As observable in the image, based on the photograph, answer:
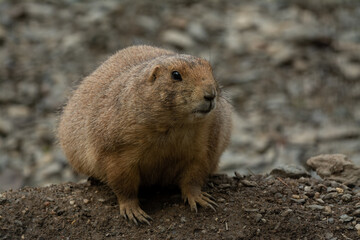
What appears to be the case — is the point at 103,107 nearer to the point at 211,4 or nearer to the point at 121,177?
the point at 121,177

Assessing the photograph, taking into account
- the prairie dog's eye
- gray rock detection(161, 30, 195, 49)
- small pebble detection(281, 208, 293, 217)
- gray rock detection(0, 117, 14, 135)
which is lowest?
gray rock detection(0, 117, 14, 135)

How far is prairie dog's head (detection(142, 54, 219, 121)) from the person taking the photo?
5383mm

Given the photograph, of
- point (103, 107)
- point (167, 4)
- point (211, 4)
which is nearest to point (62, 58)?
point (167, 4)

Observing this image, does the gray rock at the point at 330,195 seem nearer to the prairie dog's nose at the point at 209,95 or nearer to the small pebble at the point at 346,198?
the small pebble at the point at 346,198

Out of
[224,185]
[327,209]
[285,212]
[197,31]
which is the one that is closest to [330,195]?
[327,209]

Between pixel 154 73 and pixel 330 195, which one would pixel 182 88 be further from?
pixel 330 195

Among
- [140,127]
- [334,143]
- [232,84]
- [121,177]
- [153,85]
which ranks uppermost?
[153,85]

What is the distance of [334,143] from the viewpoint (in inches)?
494

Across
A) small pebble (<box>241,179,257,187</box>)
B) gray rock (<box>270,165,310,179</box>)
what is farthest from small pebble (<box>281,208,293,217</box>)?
gray rock (<box>270,165,310,179</box>)

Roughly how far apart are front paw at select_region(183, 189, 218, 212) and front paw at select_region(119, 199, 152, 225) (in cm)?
48

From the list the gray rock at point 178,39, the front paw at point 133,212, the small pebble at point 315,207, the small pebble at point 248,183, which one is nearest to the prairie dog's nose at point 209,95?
the front paw at point 133,212

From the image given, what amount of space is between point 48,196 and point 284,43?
10065 millimetres

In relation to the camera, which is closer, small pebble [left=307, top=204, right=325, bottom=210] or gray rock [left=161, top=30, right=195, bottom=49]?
small pebble [left=307, top=204, right=325, bottom=210]

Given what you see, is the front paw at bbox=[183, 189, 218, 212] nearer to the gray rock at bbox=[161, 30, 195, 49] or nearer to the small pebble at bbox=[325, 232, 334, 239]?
the small pebble at bbox=[325, 232, 334, 239]
